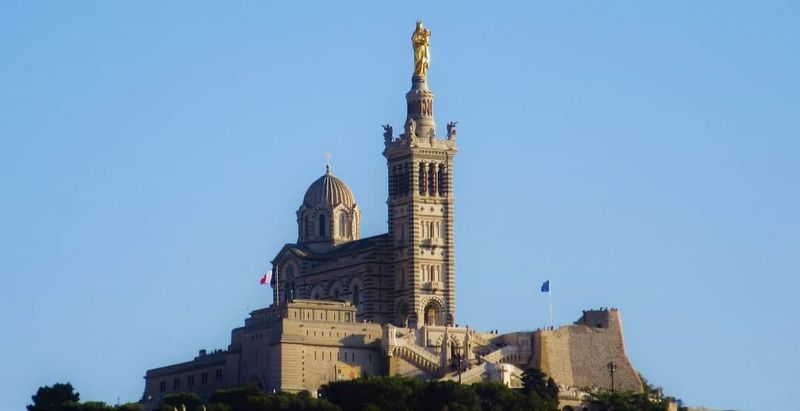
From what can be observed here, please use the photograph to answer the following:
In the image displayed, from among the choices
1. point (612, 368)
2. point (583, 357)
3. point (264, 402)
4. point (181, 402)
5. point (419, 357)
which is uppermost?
point (583, 357)

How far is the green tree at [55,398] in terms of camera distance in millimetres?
188500

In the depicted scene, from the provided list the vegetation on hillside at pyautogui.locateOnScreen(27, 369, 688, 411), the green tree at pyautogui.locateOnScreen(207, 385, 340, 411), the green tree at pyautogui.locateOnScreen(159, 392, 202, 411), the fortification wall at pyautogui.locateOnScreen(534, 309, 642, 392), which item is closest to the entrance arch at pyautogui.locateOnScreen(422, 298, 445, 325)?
the fortification wall at pyautogui.locateOnScreen(534, 309, 642, 392)

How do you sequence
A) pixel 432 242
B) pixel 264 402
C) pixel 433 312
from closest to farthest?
1. pixel 264 402
2. pixel 432 242
3. pixel 433 312

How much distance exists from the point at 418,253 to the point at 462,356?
838 centimetres

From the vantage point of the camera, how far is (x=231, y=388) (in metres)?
191

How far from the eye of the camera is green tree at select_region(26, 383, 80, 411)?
188 m

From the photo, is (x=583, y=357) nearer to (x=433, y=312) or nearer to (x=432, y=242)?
(x=433, y=312)

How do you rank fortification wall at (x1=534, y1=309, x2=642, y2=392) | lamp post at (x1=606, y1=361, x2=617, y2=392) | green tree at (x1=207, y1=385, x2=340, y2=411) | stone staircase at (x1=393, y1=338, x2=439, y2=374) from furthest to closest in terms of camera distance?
fortification wall at (x1=534, y1=309, x2=642, y2=392)
lamp post at (x1=606, y1=361, x2=617, y2=392)
stone staircase at (x1=393, y1=338, x2=439, y2=374)
green tree at (x1=207, y1=385, x2=340, y2=411)

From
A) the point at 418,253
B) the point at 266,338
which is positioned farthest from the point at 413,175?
the point at 266,338

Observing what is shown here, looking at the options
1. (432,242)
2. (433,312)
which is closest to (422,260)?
(432,242)

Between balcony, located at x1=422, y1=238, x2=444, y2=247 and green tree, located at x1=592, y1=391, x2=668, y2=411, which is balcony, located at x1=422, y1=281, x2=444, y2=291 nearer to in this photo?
balcony, located at x1=422, y1=238, x2=444, y2=247

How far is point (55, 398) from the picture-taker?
623 ft

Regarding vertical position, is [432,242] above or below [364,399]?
above

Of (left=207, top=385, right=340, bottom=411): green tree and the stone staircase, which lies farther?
the stone staircase
